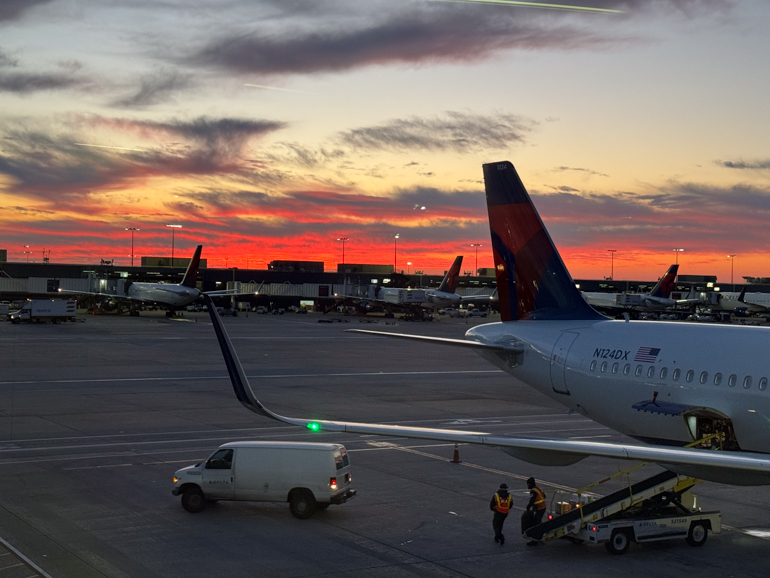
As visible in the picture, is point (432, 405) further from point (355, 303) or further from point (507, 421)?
point (355, 303)

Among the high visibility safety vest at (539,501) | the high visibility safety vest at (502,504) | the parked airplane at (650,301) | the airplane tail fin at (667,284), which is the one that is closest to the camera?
the high visibility safety vest at (502,504)

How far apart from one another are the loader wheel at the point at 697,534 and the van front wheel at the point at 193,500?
12.9 meters

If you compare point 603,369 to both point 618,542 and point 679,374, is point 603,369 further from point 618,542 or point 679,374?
point 618,542

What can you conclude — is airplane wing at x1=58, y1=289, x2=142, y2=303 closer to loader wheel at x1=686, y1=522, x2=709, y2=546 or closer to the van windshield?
the van windshield

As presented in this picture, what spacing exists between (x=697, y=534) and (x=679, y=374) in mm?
4122

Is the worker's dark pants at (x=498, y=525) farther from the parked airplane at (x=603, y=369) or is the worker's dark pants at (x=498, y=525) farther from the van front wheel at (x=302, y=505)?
the van front wheel at (x=302, y=505)

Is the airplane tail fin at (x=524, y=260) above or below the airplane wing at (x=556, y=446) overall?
above

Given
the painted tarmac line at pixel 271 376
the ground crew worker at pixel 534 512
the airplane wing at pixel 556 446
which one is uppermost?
the airplane wing at pixel 556 446

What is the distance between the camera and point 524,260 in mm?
29141

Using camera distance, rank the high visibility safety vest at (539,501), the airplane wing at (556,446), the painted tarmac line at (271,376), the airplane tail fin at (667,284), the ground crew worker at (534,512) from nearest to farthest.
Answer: the airplane wing at (556,446)
the ground crew worker at (534,512)
the high visibility safety vest at (539,501)
the painted tarmac line at (271,376)
the airplane tail fin at (667,284)

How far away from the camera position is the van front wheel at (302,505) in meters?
22.3

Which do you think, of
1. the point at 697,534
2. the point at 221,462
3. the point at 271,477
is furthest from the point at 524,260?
the point at 221,462

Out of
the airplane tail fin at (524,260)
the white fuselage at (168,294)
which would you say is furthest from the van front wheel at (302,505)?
the white fuselage at (168,294)

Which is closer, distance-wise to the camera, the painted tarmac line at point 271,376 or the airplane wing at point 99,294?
the painted tarmac line at point 271,376
